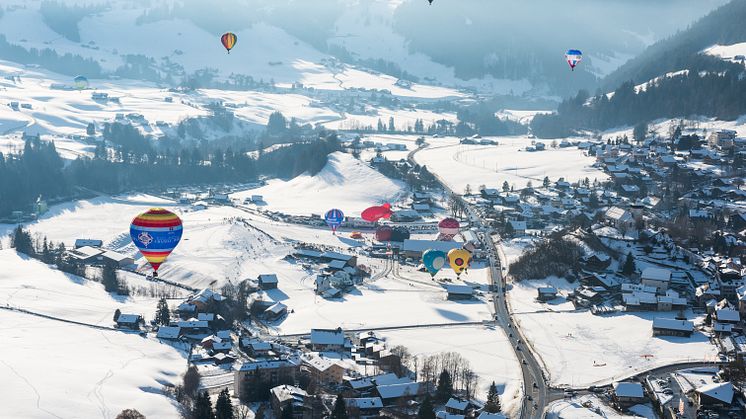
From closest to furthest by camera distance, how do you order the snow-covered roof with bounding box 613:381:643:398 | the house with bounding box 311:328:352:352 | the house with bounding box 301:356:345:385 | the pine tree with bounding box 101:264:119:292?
the snow-covered roof with bounding box 613:381:643:398 → the house with bounding box 301:356:345:385 → the house with bounding box 311:328:352:352 → the pine tree with bounding box 101:264:119:292

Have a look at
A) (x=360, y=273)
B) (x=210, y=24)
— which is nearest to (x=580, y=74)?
(x=210, y=24)

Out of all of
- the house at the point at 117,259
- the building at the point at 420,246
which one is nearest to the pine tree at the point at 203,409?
the building at the point at 420,246

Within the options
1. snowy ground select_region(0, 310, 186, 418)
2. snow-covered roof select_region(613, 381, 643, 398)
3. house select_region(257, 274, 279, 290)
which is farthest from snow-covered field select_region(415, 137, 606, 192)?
snow-covered roof select_region(613, 381, 643, 398)

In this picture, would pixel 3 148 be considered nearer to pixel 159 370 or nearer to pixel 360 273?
pixel 360 273

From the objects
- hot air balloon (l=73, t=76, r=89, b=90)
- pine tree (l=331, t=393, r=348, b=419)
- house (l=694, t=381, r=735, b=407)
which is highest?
hot air balloon (l=73, t=76, r=89, b=90)

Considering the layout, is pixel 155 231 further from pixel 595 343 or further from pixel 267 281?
pixel 595 343

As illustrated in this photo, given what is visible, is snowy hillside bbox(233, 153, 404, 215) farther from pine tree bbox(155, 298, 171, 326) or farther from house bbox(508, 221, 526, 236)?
pine tree bbox(155, 298, 171, 326)
